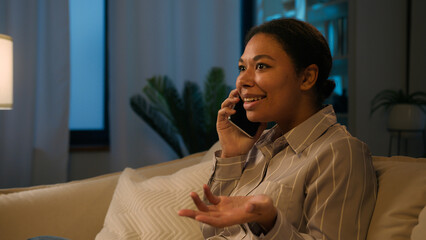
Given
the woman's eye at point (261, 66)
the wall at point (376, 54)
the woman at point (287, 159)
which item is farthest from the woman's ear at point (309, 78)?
the wall at point (376, 54)

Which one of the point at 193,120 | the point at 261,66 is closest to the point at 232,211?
the point at 261,66

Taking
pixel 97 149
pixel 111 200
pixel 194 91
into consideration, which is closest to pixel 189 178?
pixel 111 200

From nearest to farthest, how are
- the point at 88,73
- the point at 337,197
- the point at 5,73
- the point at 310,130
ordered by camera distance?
the point at 337,197, the point at 310,130, the point at 5,73, the point at 88,73

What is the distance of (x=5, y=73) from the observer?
1.76 metres

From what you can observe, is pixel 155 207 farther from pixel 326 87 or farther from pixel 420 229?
pixel 420 229

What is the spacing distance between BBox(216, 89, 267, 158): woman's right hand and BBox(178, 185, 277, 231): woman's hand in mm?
465

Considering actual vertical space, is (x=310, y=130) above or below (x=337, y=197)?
above

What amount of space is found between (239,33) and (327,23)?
35.5 inches

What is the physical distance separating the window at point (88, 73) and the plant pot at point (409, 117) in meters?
2.43

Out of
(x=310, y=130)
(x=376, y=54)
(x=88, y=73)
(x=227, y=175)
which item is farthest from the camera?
(x=88, y=73)

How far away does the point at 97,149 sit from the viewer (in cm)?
333

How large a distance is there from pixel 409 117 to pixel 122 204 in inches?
92.7

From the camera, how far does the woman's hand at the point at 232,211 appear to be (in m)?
0.68

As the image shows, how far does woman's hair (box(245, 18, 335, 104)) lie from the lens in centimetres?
103
